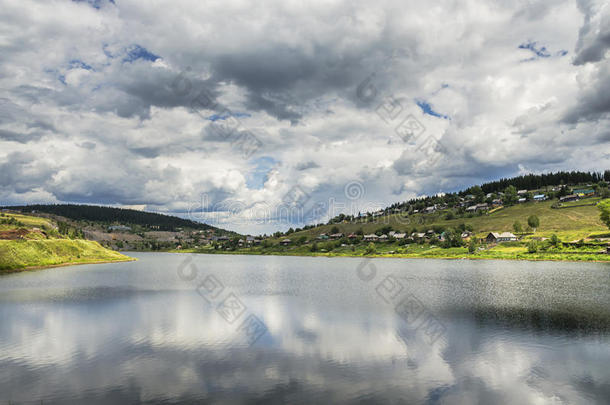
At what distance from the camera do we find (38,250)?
126 m

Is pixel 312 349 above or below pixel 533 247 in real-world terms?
below

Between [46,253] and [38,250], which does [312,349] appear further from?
[46,253]

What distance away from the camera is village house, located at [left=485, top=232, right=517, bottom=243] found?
550 ft

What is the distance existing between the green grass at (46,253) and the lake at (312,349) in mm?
66592

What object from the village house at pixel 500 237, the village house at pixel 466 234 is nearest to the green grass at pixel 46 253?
the village house at pixel 466 234

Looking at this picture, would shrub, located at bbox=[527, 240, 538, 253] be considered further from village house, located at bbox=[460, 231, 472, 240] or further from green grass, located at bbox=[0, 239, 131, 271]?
green grass, located at bbox=[0, 239, 131, 271]

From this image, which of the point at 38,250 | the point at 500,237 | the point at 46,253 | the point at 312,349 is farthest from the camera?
the point at 500,237

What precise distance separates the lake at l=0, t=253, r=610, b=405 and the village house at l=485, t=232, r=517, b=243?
119 meters

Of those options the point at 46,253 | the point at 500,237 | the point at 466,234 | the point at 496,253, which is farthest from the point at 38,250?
the point at 466,234

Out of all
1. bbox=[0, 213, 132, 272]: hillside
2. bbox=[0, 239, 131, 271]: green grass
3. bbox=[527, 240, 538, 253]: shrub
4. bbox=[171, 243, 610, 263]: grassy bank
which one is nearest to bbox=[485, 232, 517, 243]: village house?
bbox=[171, 243, 610, 263]: grassy bank

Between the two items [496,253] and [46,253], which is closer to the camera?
[46,253]

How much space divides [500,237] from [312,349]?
167 meters

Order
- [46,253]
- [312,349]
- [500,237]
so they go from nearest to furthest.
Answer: [312,349]
[46,253]
[500,237]

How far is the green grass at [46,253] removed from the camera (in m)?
111
